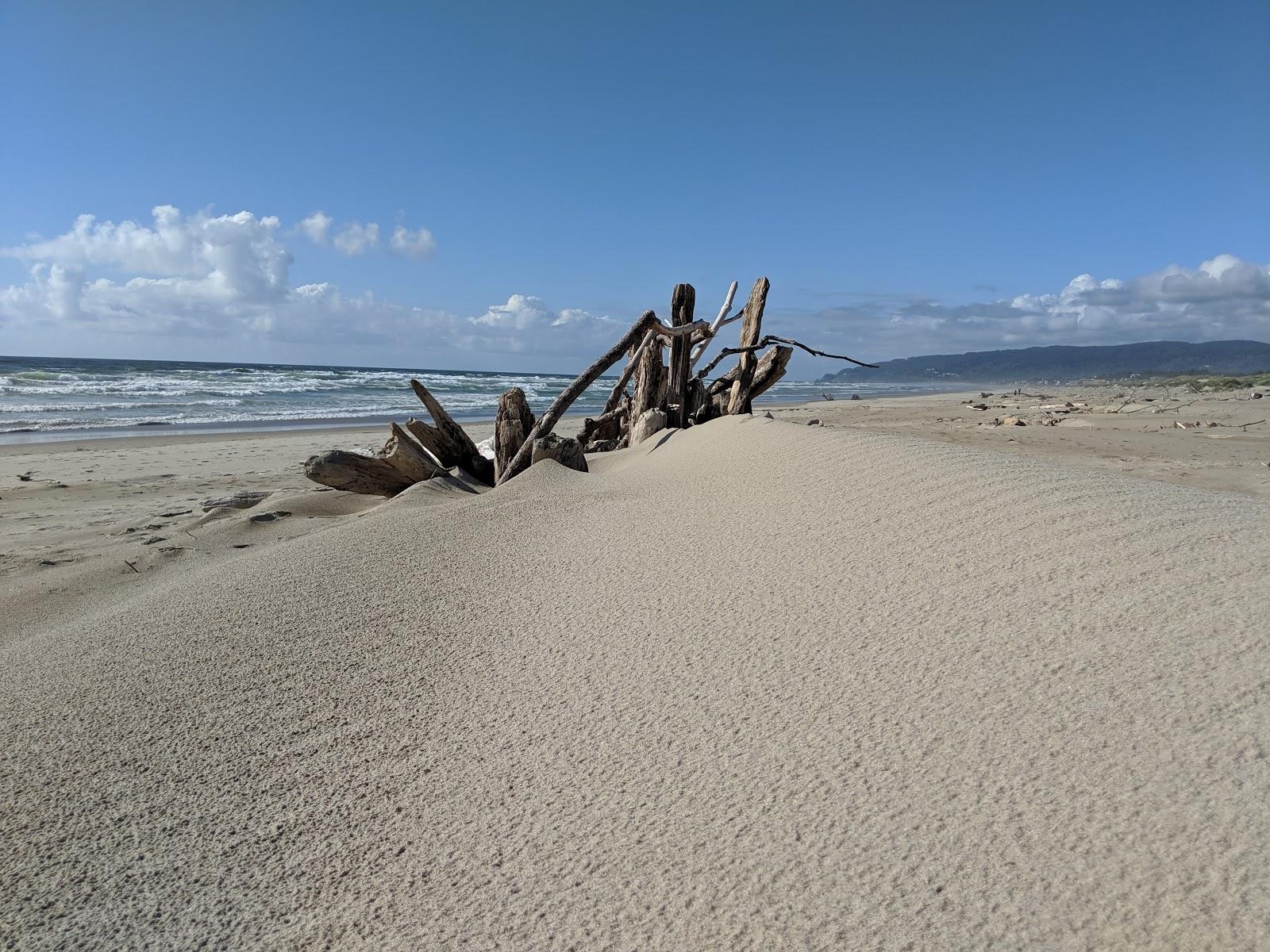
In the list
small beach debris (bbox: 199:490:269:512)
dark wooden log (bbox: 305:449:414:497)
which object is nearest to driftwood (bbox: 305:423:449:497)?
dark wooden log (bbox: 305:449:414:497)

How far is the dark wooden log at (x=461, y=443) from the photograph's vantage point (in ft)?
17.3

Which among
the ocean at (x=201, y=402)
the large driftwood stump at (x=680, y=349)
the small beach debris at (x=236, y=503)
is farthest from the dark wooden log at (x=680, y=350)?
the ocean at (x=201, y=402)

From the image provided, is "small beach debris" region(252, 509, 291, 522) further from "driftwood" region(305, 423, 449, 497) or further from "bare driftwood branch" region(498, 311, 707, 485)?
"bare driftwood branch" region(498, 311, 707, 485)

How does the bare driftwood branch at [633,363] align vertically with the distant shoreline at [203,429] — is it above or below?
above

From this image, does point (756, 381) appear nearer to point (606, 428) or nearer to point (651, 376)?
point (651, 376)

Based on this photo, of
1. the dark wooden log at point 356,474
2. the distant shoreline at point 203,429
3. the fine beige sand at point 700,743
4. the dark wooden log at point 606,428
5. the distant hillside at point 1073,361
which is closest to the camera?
the fine beige sand at point 700,743

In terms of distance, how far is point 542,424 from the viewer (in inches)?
201

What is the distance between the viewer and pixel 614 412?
6840 millimetres

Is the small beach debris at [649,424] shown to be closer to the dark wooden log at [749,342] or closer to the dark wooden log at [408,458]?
the dark wooden log at [749,342]

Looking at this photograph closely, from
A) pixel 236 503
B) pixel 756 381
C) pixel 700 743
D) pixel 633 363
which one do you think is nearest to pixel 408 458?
pixel 236 503

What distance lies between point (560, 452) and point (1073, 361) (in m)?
102

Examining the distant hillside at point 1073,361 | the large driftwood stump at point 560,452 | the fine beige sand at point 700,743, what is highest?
the distant hillside at point 1073,361

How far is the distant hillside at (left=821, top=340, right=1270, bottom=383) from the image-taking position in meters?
73.1

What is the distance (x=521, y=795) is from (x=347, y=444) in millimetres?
12063
